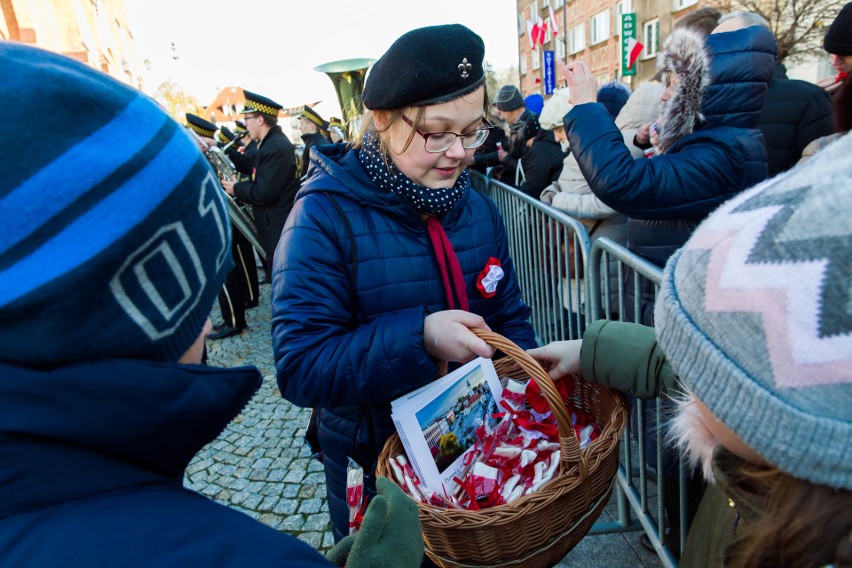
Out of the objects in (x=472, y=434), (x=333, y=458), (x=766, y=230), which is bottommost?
(x=333, y=458)

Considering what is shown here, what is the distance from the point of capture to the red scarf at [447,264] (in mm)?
1646

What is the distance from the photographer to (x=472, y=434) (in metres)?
1.54

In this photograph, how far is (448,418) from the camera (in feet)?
4.78

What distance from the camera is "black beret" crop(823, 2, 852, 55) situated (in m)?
2.81

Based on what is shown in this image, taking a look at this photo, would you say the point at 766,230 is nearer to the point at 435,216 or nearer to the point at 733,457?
the point at 733,457

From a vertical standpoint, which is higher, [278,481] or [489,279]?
[489,279]

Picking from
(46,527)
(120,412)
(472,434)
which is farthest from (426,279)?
(46,527)

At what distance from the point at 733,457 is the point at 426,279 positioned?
3.21ft

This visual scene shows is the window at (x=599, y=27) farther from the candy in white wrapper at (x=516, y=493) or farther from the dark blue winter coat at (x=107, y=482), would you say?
the dark blue winter coat at (x=107, y=482)

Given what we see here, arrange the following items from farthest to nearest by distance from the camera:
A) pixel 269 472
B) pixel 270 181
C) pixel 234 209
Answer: pixel 234 209 < pixel 270 181 < pixel 269 472

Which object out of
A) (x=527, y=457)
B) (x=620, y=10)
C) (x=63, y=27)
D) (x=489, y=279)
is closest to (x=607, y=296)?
(x=489, y=279)

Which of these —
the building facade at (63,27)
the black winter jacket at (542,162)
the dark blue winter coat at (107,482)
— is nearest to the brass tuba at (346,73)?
the building facade at (63,27)

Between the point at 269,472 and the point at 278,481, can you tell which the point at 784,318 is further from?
the point at 269,472

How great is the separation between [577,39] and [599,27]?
2998mm
